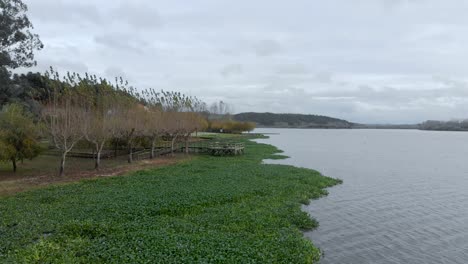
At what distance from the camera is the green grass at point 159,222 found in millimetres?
12391

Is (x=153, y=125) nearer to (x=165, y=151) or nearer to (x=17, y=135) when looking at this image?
(x=165, y=151)

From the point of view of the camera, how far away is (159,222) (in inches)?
647

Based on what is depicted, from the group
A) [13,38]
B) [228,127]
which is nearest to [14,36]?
[13,38]

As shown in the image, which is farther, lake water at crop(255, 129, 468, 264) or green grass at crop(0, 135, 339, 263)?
lake water at crop(255, 129, 468, 264)

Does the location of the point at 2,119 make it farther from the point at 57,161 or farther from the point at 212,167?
the point at 212,167

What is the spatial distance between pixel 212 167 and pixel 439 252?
24.8m

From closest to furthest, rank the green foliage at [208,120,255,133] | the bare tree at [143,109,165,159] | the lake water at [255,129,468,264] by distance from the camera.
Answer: the lake water at [255,129,468,264] < the bare tree at [143,109,165,159] < the green foliage at [208,120,255,133]

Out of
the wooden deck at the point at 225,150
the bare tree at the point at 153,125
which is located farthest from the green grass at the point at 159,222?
the wooden deck at the point at 225,150

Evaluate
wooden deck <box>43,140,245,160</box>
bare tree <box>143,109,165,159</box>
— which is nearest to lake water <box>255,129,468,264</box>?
wooden deck <box>43,140,245,160</box>

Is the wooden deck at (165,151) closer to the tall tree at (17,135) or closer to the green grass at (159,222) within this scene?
the tall tree at (17,135)

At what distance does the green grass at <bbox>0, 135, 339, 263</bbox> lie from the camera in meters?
12.4

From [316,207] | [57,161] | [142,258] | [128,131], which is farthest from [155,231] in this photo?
[57,161]

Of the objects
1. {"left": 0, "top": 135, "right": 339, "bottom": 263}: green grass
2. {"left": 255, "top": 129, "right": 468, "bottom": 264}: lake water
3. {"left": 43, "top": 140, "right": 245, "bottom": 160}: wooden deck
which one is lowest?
{"left": 255, "top": 129, "right": 468, "bottom": 264}: lake water

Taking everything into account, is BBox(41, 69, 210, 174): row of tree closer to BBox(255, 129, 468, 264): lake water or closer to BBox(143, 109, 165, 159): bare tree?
BBox(143, 109, 165, 159): bare tree
